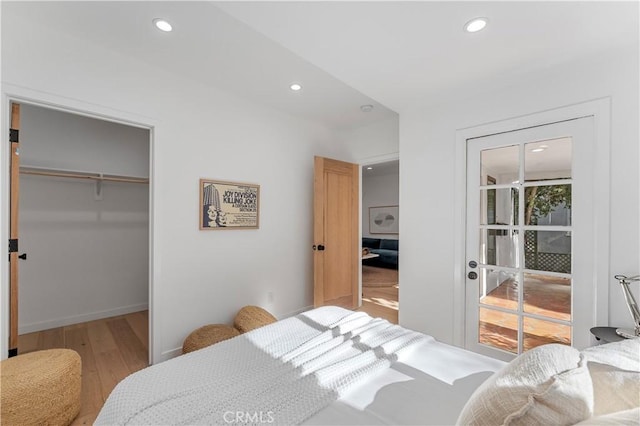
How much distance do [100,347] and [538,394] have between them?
11.7 feet

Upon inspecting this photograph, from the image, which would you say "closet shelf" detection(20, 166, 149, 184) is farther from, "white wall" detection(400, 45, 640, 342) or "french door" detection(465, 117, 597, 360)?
"french door" detection(465, 117, 597, 360)

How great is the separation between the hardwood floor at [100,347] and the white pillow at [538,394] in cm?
236

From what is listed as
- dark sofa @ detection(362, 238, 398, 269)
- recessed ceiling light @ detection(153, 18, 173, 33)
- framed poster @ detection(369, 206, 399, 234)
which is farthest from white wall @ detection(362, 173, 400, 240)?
recessed ceiling light @ detection(153, 18, 173, 33)

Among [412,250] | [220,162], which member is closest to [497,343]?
[412,250]

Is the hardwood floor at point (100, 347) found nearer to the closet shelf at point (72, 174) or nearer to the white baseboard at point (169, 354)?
the white baseboard at point (169, 354)

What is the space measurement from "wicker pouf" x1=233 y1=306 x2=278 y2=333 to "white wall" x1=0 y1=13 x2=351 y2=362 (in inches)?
9.6

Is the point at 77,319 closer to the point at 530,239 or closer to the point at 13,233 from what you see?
the point at 13,233

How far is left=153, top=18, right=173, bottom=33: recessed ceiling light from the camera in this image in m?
1.97

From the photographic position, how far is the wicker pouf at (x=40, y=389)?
161 centimetres

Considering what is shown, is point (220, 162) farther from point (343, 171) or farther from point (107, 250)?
point (107, 250)

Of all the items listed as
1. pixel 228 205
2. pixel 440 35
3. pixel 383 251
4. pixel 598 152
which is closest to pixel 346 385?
pixel 440 35

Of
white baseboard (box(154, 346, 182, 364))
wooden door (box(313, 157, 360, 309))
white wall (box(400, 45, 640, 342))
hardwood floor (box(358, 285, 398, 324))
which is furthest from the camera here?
hardwood floor (box(358, 285, 398, 324))

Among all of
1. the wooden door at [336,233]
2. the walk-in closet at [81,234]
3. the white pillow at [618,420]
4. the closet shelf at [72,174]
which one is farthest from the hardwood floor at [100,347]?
the white pillow at [618,420]

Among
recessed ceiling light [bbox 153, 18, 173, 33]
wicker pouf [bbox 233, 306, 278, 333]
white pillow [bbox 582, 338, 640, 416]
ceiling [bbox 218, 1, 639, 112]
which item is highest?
recessed ceiling light [bbox 153, 18, 173, 33]
